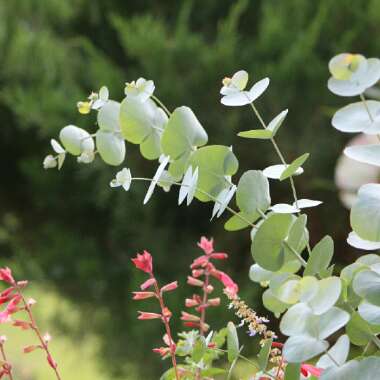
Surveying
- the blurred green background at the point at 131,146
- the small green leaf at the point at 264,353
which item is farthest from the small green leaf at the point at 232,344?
the blurred green background at the point at 131,146

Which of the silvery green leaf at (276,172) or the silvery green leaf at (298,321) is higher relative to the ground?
the silvery green leaf at (276,172)

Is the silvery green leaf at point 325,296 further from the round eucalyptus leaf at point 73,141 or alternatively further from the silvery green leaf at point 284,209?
the round eucalyptus leaf at point 73,141

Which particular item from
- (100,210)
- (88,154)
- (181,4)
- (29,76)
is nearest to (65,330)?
(100,210)

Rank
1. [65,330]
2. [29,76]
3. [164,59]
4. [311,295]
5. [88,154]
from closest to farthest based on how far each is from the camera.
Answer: [311,295] < [88,154] < [164,59] < [29,76] < [65,330]

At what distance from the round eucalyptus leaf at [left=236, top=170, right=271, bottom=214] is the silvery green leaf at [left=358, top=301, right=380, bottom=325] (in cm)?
6

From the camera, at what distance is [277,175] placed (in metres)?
0.37

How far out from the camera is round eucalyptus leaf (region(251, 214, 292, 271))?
0.34 meters

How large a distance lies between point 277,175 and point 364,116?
49 millimetres

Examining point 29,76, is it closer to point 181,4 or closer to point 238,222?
point 181,4

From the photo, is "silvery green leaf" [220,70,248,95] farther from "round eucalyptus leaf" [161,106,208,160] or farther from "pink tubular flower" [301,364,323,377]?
"pink tubular flower" [301,364,323,377]

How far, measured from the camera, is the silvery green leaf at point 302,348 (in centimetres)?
30

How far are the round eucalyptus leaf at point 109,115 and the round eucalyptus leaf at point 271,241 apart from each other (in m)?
0.12

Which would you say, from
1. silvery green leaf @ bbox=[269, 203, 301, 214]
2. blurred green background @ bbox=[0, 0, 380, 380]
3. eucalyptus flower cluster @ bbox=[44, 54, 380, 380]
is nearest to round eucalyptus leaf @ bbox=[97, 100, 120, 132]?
eucalyptus flower cluster @ bbox=[44, 54, 380, 380]

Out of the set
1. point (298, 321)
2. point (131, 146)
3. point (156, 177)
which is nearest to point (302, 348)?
point (298, 321)
